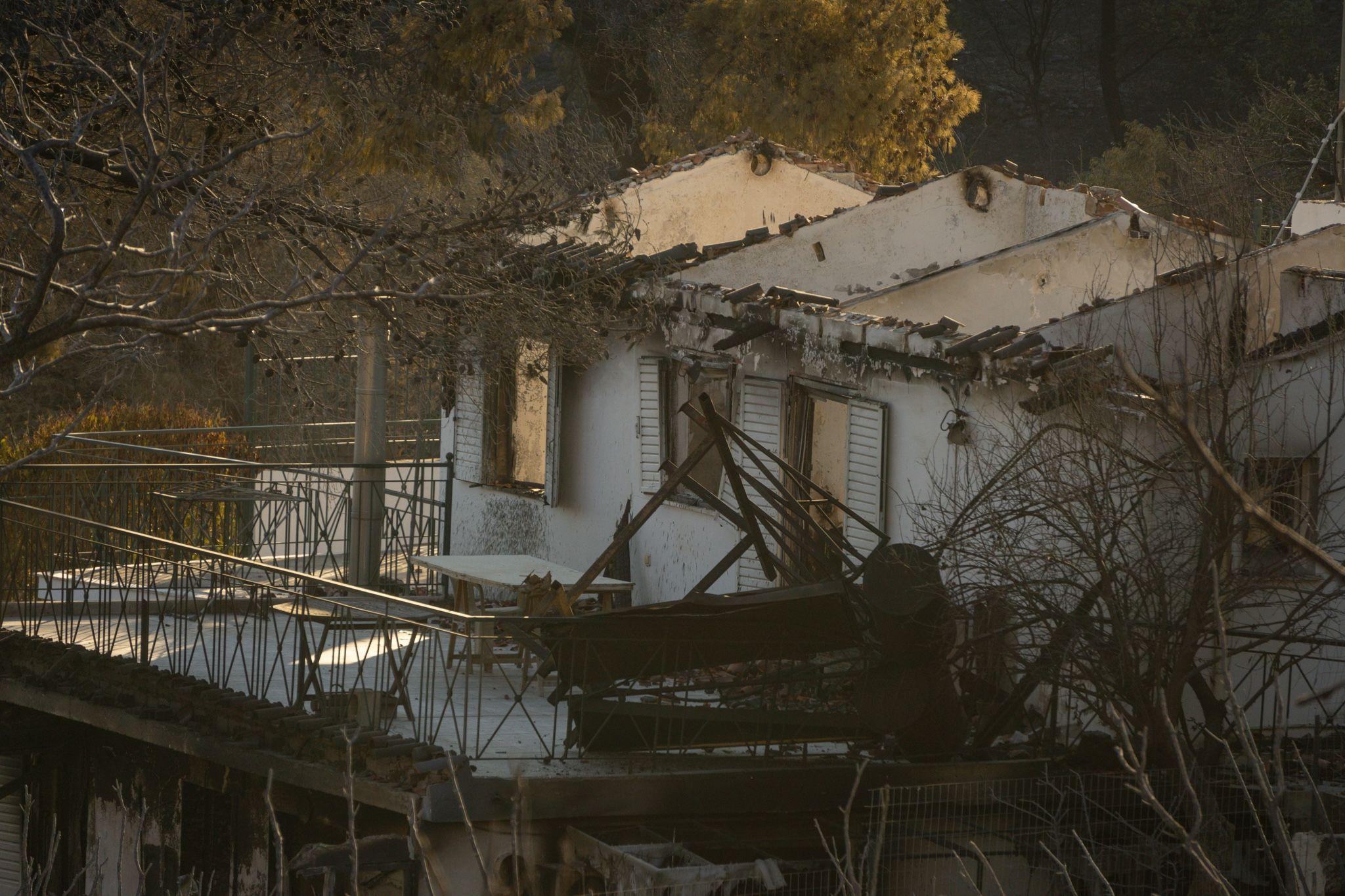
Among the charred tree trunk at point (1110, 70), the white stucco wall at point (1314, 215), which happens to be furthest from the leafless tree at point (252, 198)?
the charred tree trunk at point (1110, 70)

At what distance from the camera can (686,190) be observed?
15.9 meters

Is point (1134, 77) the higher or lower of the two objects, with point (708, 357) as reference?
higher

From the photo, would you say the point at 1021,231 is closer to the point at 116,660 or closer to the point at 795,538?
the point at 795,538

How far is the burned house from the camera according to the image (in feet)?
26.8

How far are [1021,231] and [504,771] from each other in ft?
29.5

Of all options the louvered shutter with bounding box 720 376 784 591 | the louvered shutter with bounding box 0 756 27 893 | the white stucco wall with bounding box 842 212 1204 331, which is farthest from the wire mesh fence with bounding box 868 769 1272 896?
the louvered shutter with bounding box 0 756 27 893

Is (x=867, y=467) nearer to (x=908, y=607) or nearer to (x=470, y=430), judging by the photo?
(x=908, y=607)

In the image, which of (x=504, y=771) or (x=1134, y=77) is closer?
(x=504, y=771)

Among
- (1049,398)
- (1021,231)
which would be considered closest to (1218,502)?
(1049,398)

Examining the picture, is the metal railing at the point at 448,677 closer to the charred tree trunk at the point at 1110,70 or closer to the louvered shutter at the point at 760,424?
the louvered shutter at the point at 760,424

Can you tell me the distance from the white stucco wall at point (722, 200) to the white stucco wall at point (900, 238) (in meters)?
1.82

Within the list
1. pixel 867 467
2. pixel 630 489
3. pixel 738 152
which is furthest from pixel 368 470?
pixel 738 152

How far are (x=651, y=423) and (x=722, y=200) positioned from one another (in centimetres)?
399

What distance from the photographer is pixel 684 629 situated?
339 inches
